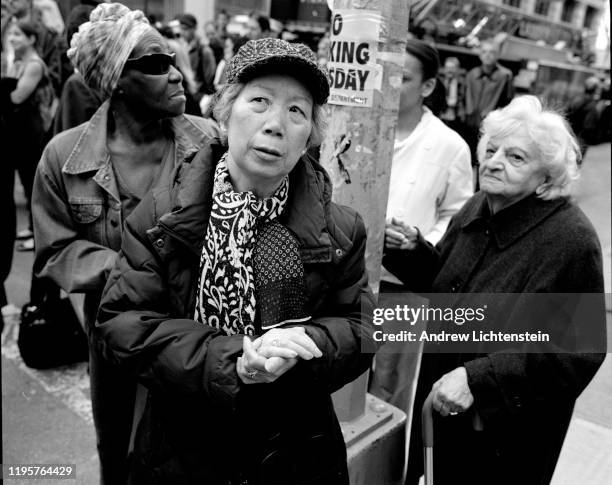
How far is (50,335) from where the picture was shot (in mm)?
3635

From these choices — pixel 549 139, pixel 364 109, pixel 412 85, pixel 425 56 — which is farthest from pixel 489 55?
pixel 364 109

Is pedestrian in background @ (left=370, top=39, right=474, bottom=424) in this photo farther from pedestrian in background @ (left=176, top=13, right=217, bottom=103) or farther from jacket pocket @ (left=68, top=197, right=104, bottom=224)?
pedestrian in background @ (left=176, top=13, right=217, bottom=103)

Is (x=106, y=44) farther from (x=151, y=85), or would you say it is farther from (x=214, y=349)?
(x=214, y=349)

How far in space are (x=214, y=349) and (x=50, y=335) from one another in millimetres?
2609

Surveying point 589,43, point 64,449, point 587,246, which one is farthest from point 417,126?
point 589,43

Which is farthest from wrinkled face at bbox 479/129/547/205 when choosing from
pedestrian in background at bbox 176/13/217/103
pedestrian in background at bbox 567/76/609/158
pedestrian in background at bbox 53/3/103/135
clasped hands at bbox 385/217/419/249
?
pedestrian in background at bbox 567/76/609/158

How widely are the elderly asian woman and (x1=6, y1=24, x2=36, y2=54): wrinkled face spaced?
4982mm

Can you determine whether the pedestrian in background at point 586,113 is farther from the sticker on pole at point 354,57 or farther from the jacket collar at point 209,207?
the jacket collar at point 209,207

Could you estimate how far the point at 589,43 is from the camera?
115ft

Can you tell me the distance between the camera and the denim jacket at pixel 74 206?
206 cm

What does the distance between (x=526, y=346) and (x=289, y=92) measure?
122 cm

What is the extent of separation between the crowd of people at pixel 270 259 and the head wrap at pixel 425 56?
0.06ft

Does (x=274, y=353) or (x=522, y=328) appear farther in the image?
(x=522, y=328)

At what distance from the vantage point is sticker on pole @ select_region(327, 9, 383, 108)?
189cm
